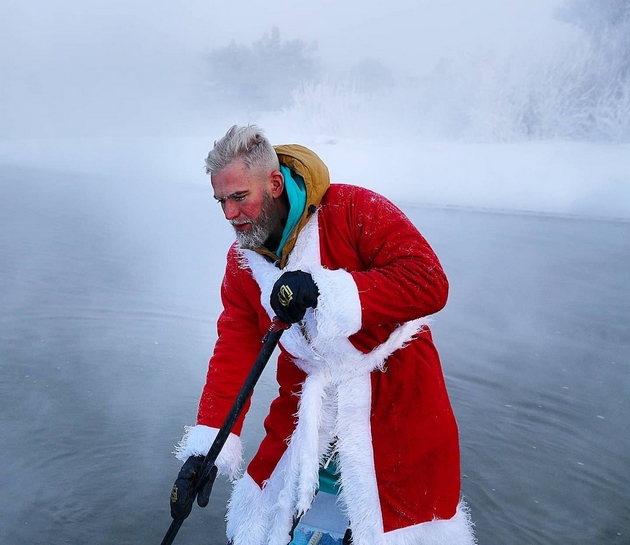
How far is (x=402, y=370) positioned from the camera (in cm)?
178

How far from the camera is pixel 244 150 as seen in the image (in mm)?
1688

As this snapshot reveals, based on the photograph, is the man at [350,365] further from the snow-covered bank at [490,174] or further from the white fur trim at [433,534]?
the snow-covered bank at [490,174]

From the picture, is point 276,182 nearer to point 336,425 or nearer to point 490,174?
point 336,425

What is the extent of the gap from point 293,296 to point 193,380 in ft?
9.31

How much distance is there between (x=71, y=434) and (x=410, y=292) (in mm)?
2513

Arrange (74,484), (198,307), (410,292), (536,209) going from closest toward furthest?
(410,292) < (74,484) < (198,307) < (536,209)

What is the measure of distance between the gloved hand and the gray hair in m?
0.87

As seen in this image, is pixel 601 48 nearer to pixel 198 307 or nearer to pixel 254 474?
pixel 198 307

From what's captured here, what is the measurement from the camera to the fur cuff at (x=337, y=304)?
157 cm

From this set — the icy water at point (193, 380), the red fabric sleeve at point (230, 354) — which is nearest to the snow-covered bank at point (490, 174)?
the icy water at point (193, 380)

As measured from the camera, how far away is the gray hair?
1686mm

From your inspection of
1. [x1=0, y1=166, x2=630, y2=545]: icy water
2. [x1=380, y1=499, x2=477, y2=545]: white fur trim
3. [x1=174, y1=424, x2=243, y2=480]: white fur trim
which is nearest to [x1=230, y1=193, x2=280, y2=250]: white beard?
[x1=174, y1=424, x2=243, y2=480]: white fur trim

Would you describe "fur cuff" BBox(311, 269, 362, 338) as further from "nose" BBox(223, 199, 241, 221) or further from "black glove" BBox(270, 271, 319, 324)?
"nose" BBox(223, 199, 241, 221)

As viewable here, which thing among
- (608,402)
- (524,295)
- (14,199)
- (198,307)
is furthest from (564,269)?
(14,199)
